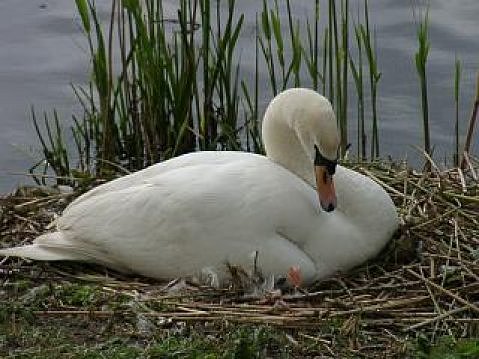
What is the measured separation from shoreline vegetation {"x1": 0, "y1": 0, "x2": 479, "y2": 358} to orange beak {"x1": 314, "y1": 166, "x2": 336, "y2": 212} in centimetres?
35

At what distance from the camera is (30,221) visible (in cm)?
671

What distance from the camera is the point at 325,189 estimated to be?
588cm

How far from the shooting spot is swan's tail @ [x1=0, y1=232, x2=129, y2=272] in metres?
6.04

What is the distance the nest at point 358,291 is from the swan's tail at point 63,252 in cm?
7

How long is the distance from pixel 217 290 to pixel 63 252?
804 mm

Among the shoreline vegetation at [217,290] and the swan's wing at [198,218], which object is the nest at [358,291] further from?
the swan's wing at [198,218]

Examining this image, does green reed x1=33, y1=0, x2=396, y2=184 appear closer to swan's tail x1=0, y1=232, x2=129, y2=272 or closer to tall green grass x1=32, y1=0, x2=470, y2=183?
tall green grass x1=32, y1=0, x2=470, y2=183

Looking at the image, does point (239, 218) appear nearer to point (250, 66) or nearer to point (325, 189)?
point (325, 189)

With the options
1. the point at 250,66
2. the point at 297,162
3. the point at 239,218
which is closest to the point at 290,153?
the point at 297,162

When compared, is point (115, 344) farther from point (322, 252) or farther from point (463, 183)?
point (463, 183)

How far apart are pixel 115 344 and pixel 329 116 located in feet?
4.81

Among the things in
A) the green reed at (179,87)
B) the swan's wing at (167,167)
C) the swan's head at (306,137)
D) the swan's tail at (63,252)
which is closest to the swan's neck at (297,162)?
the swan's head at (306,137)

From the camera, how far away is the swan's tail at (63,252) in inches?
238

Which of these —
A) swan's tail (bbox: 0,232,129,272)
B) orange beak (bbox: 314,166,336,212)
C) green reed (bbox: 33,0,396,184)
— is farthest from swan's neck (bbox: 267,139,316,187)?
green reed (bbox: 33,0,396,184)
